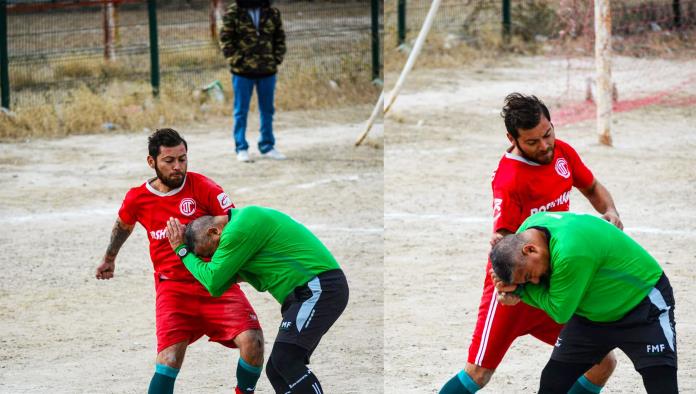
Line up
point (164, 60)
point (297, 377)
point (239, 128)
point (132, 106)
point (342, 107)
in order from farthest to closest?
1. point (164, 60)
2. point (342, 107)
3. point (132, 106)
4. point (239, 128)
5. point (297, 377)

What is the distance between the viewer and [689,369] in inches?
254

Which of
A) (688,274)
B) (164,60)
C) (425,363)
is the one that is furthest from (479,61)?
(425,363)

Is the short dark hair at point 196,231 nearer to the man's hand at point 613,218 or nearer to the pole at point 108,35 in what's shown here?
the man's hand at point 613,218

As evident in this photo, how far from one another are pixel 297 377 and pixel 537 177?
1446 millimetres

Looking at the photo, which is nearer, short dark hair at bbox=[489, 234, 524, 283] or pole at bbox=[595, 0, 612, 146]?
short dark hair at bbox=[489, 234, 524, 283]

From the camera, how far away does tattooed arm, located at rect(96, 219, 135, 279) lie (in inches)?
239

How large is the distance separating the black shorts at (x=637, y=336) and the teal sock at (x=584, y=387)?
46 centimetres

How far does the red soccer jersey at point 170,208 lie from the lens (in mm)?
5797

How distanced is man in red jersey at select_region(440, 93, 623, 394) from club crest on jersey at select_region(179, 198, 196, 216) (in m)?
1.62

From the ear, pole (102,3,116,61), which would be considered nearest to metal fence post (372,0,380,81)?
pole (102,3,116,61)

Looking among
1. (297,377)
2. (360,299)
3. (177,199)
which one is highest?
(177,199)

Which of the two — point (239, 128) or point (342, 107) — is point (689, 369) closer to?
point (239, 128)

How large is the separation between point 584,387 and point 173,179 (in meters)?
2.33

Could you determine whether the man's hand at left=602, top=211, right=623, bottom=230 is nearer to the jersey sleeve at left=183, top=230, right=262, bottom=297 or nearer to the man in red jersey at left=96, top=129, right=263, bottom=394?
the jersey sleeve at left=183, top=230, right=262, bottom=297
